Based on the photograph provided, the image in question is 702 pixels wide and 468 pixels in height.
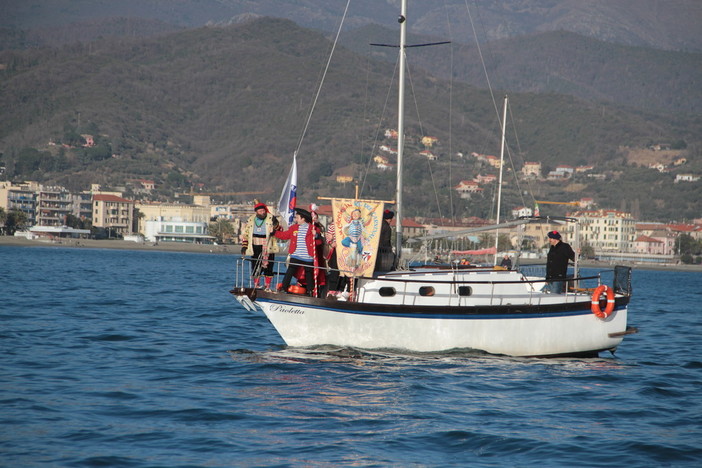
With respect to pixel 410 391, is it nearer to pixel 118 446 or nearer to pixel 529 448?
pixel 529 448

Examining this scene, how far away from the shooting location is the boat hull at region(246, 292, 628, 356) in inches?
751

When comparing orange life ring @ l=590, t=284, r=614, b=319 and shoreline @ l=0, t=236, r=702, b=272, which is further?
shoreline @ l=0, t=236, r=702, b=272

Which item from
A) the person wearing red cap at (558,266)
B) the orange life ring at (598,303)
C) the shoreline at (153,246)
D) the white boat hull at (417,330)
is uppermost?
the person wearing red cap at (558,266)

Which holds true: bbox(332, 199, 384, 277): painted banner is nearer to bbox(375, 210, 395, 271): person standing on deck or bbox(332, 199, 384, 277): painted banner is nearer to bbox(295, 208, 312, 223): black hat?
bbox(295, 208, 312, 223): black hat

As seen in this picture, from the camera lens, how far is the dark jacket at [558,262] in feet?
68.9

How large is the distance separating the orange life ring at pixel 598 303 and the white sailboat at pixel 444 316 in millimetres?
21

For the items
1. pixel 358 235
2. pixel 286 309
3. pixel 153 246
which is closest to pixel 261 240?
pixel 286 309

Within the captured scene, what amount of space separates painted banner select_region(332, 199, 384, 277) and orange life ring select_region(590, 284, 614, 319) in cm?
463

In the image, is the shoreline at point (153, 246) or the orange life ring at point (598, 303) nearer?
the orange life ring at point (598, 303)

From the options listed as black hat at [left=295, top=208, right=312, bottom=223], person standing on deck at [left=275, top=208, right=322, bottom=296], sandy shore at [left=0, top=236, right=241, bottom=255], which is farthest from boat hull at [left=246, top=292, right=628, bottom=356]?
sandy shore at [left=0, top=236, right=241, bottom=255]

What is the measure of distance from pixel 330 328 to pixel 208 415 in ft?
17.8

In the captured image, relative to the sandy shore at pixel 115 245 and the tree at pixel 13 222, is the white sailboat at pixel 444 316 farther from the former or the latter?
the tree at pixel 13 222

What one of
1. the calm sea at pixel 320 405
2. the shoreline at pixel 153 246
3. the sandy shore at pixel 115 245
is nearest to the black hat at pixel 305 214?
the calm sea at pixel 320 405

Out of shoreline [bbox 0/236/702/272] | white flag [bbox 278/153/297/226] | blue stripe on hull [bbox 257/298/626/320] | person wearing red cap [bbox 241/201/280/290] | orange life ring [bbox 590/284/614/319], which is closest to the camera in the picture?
blue stripe on hull [bbox 257/298/626/320]
